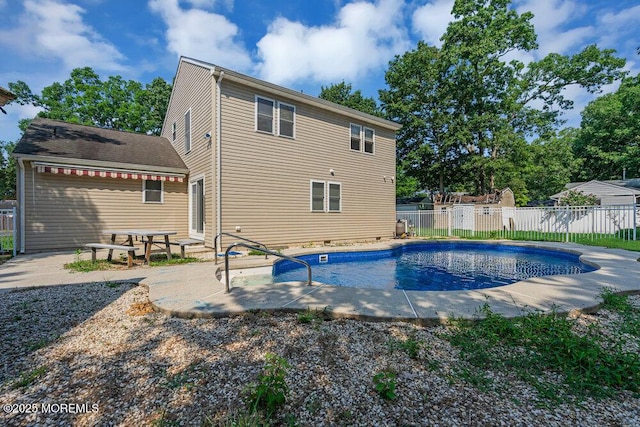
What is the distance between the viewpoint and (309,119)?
11430 millimetres

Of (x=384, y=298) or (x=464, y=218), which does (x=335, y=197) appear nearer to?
(x=464, y=218)

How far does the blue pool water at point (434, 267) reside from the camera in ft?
22.5

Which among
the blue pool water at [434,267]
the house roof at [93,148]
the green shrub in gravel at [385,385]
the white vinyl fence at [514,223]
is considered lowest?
the blue pool water at [434,267]

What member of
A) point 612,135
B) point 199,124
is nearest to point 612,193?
point 612,135

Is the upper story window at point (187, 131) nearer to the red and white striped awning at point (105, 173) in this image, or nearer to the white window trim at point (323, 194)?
the red and white striped awning at point (105, 173)

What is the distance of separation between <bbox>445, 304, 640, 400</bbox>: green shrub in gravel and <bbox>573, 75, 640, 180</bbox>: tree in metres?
27.8

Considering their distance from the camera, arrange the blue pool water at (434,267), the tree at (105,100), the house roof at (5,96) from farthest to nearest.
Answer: the tree at (105,100), the blue pool water at (434,267), the house roof at (5,96)

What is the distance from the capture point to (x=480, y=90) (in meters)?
21.3

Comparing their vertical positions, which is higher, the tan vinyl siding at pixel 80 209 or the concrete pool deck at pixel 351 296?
the tan vinyl siding at pixel 80 209

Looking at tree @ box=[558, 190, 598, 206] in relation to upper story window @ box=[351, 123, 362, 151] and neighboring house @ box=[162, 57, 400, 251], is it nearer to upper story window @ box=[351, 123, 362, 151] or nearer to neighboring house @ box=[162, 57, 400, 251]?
neighboring house @ box=[162, 57, 400, 251]

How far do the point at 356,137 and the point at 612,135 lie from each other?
1136 inches

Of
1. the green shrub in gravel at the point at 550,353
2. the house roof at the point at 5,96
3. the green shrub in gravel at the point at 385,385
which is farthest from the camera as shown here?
the house roof at the point at 5,96

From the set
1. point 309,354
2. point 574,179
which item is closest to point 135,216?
point 309,354

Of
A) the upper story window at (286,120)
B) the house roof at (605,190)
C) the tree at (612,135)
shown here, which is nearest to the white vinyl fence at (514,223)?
the house roof at (605,190)
